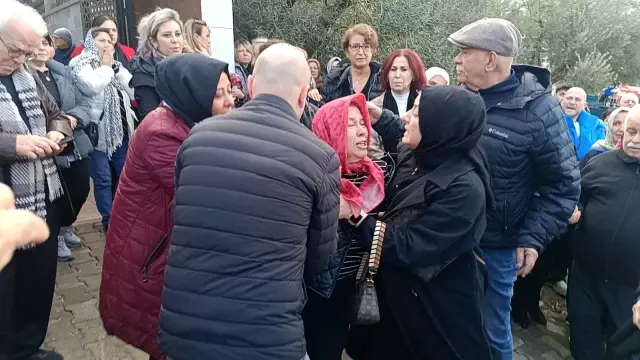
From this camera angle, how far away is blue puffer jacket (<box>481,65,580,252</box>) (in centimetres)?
250

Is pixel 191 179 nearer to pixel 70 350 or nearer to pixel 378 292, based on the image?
pixel 378 292

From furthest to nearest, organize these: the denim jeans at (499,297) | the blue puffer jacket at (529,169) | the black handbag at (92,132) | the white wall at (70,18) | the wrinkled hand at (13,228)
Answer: the white wall at (70,18) → the black handbag at (92,132) → the denim jeans at (499,297) → the blue puffer jacket at (529,169) → the wrinkled hand at (13,228)

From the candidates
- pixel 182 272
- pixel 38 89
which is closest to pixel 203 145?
pixel 182 272

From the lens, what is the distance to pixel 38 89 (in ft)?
8.50

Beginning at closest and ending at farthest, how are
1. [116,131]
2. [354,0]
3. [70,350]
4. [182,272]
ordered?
[182,272], [70,350], [116,131], [354,0]

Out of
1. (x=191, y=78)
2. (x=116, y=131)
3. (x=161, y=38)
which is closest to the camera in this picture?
(x=191, y=78)

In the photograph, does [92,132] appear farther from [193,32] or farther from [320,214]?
[320,214]

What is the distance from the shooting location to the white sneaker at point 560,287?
4426 mm

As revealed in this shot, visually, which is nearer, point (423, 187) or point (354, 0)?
point (423, 187)

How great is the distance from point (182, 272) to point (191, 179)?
0.30 metres

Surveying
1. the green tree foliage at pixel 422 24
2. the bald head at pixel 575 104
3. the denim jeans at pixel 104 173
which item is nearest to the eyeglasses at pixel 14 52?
the denim jeans at pixel 104 173

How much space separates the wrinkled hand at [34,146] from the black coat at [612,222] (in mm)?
3100

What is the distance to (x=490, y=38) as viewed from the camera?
2562 millimetres

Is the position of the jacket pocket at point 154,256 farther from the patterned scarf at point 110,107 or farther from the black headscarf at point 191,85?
the patterned scarf at point 110,107
